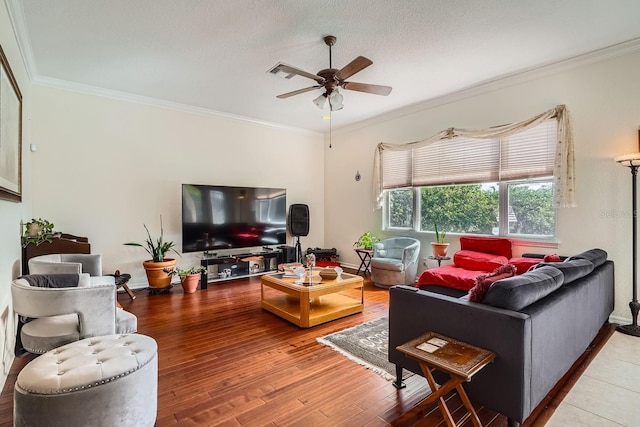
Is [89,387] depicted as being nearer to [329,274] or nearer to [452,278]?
[329,274]

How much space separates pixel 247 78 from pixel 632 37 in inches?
168

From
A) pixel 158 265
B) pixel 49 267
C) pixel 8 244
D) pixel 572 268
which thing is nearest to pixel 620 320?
pixel 572 268

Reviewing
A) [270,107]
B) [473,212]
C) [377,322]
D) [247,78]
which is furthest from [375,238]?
[247,78]

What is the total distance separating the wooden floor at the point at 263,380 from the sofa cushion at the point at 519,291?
2.41 ft

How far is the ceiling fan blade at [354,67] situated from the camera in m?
2.63

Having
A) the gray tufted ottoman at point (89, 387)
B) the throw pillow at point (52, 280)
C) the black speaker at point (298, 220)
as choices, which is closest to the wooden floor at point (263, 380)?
the gray tufted ottoman at point (89, 387)

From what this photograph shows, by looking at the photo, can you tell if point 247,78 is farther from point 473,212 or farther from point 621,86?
point 621,86

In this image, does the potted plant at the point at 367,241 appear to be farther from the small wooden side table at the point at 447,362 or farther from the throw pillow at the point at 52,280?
the throw pillow at the point at 52,280

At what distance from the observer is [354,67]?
9.12ft

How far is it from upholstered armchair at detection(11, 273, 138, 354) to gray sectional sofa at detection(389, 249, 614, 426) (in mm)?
2045

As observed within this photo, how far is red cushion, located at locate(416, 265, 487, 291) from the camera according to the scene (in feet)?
11.7

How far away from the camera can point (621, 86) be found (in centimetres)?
337

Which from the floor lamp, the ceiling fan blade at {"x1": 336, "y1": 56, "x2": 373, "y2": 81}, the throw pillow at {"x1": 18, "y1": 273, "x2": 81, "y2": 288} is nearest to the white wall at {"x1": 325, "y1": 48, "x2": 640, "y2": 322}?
the floor lamp

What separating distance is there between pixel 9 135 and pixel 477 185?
543 cm
